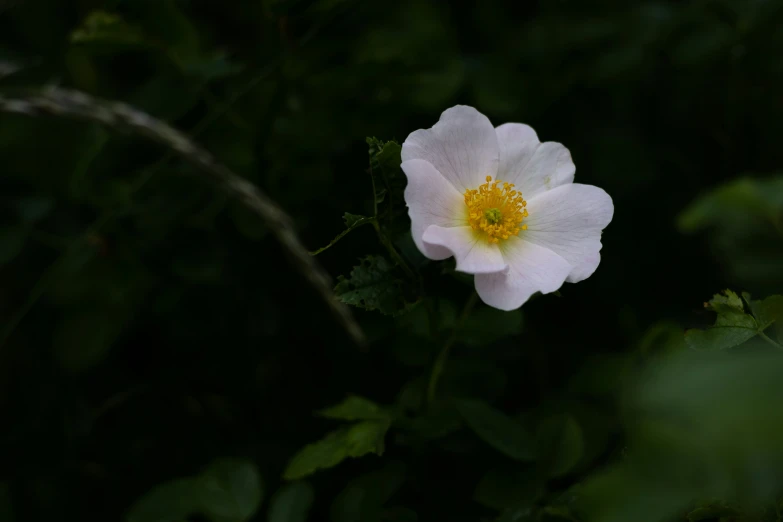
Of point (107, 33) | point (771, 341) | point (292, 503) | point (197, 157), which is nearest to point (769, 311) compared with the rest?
point (771, 341)

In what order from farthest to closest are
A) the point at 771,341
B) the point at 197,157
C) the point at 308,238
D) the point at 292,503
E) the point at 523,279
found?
the point at 308,238 < the point at 197,157 < the point at 292,503 < the point at 523,279 < the point at 771,341

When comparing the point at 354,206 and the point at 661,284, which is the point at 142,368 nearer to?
the point at 354,206

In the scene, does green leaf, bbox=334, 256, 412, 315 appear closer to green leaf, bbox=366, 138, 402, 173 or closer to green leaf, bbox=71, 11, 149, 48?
green leaf, bbox=366, 138, 402, 173

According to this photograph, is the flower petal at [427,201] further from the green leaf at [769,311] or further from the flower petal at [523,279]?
the green leaf at [769,311]

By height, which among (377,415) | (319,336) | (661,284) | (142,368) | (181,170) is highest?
(181,170)

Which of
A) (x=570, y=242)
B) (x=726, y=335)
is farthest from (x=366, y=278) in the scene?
(x=726, y=335)

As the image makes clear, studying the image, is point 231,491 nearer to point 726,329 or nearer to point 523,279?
point 523,279

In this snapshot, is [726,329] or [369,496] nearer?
[726,329]
